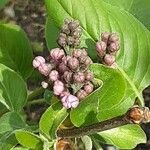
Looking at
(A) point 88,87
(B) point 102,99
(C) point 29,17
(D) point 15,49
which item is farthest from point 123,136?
(C) point 29,17

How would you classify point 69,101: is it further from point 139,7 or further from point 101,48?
point 139,7

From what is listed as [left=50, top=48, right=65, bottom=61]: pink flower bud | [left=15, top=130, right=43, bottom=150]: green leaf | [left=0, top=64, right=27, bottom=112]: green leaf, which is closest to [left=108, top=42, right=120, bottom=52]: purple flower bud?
[left=50, top=48, right=65, bottom=61]: pink flower bud

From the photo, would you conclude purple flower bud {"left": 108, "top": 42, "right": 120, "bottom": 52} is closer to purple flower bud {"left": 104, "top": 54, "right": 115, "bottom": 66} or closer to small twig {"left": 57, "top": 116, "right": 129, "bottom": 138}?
purple flower bud {"left": 104, "top": 54, "right": 115, "bottom": 66}

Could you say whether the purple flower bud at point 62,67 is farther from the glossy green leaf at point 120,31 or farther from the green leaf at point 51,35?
the green leaf at point 51,35

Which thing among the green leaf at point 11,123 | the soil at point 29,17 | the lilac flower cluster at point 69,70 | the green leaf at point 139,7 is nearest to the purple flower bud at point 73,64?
the lilac flower cluster at point 69,70

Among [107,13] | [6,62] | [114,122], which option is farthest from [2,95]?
[114,122]

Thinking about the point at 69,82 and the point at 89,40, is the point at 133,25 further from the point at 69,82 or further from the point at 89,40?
the point at 69,82
